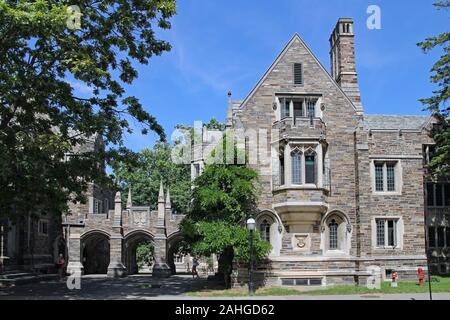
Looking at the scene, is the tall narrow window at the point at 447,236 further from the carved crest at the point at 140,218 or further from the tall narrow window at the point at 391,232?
the carved crest at the point at 140,218

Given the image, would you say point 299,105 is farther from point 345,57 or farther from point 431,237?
point 431,237

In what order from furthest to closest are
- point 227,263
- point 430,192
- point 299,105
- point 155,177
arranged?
1. point 155,177
2. point 430,192
3. point 299,105
4. point 227,263

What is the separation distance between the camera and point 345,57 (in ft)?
99.8

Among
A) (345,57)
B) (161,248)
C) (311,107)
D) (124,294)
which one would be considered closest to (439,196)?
(345,57)

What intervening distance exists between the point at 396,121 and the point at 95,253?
101 feet

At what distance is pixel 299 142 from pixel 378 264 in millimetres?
7797

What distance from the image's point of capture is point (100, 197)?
5394 centimetres

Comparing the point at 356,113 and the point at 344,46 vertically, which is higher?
the point at 344,46

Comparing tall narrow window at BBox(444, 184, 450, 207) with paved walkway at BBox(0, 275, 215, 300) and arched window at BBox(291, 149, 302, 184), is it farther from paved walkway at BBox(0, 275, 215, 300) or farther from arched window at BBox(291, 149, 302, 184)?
paved walkway at BBox(0, 275, 215, 300)

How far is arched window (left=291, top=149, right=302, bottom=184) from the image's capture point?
83.8 ft

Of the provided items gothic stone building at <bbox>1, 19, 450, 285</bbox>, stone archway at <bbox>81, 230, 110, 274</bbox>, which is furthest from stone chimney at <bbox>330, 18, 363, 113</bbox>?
stone archway at <bbox>81, 230, 110, 274</bbox>

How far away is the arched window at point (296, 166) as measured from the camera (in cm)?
2553
